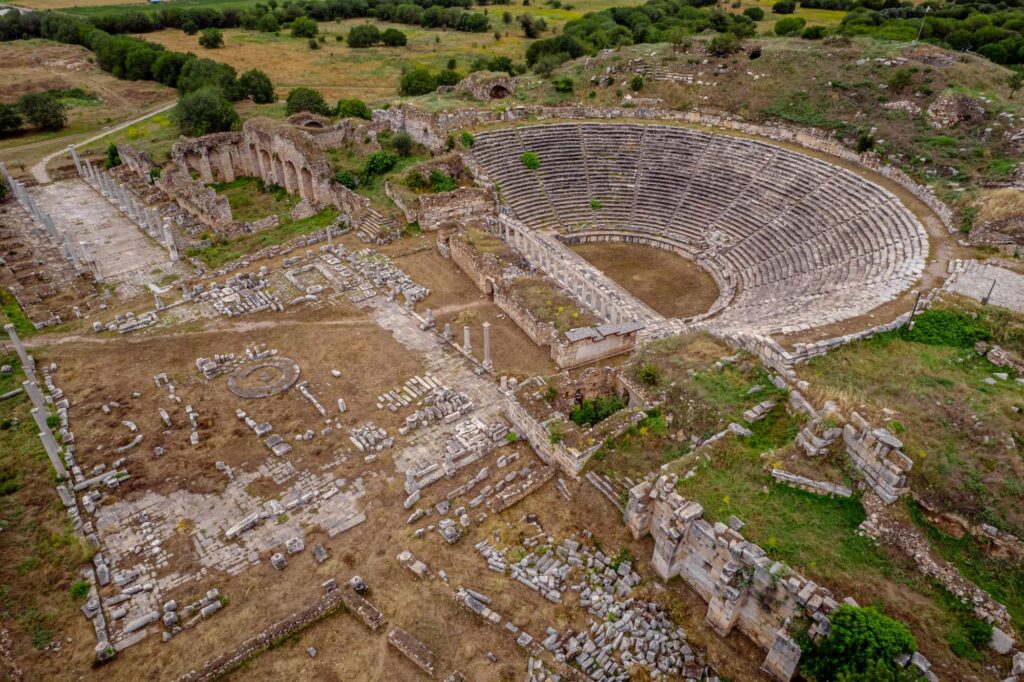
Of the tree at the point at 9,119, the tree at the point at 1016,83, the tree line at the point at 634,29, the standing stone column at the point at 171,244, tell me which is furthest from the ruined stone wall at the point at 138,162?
the tree at the point at 1016,83

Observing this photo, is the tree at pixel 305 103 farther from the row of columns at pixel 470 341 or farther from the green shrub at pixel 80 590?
the green shrub at pixel 80 590

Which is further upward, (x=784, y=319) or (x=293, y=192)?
(x=784, y=319)

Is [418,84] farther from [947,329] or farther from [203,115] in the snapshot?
[947,329]

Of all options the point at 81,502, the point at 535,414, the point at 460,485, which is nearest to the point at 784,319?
the point at 535,414

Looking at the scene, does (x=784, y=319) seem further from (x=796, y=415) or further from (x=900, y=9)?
(x=900, y=9)

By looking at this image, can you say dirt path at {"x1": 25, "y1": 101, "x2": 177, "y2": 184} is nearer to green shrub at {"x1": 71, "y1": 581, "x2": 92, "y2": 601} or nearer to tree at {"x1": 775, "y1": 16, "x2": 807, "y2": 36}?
green shrub at {"x1": 71, "y1": 581, "x2": 92, "y2": 601}

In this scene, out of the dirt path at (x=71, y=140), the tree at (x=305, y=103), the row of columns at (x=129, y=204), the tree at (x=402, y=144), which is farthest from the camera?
the tree at (x=305, y=103)

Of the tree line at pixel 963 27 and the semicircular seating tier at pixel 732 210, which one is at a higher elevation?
the tree line at pixel 963 27

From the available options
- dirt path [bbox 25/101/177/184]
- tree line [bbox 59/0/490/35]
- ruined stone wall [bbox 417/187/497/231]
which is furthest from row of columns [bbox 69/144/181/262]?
tree line [bbox 59/0/490/35]
